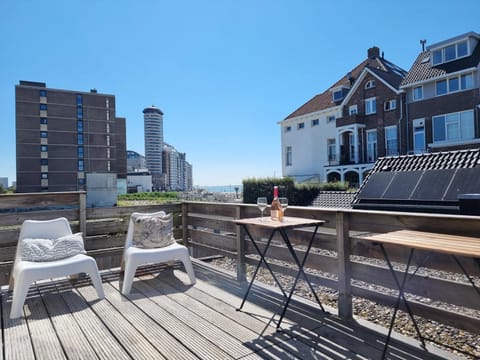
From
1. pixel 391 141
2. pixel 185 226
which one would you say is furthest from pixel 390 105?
pixel 185 226

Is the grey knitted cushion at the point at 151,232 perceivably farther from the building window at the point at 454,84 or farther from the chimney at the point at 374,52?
the chimney at the point at 374,52

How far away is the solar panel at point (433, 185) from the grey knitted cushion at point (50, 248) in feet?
20.1

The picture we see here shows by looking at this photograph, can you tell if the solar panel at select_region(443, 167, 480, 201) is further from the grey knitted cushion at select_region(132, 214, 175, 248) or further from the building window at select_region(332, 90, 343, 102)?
the building window at select_region(332, 90, 343, 102)

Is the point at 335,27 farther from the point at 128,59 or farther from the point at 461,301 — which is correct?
the point at 461,301

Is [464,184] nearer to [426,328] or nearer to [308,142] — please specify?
[426,328]

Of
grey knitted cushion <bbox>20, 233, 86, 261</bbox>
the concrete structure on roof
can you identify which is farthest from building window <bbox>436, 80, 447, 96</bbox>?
grey knitted cushion <bbox>20, 233, 86, 261</bbox>

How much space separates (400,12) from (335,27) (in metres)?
1.95

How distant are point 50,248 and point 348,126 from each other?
18.5 meters

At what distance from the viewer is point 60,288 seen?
333cm

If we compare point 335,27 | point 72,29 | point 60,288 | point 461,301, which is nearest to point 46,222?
point 60,288

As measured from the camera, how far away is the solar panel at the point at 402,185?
6.71 meters

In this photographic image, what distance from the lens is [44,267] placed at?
2746 mm

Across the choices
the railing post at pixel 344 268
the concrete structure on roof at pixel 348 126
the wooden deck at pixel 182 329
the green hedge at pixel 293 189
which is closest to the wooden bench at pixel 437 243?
the wooden deck at pixel 182 329

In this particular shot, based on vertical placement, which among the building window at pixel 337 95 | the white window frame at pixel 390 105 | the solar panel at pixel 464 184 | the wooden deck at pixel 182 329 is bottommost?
the wooden deck at pixel 182 329
